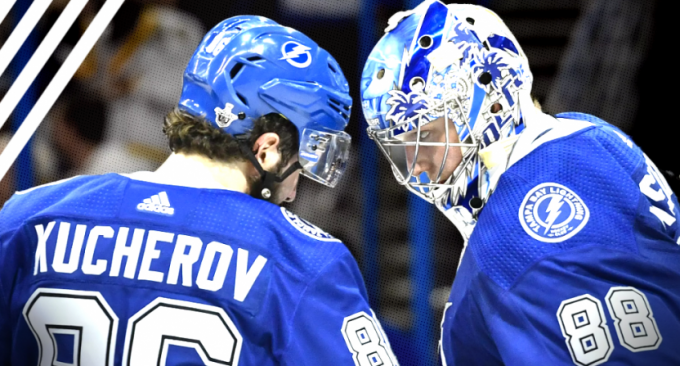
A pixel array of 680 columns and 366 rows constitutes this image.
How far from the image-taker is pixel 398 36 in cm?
276

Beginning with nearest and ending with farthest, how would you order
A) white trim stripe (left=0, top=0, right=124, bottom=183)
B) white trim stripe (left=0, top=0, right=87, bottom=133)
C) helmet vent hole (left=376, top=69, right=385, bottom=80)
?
1. helmet vent hole (left=376, top=69, right=385, bottom=80)
2. white trim stripe (left=0, top=0, right=87, bottom=133)
3. white trim stripe (left=0, top=0, right=124, bottom=183)

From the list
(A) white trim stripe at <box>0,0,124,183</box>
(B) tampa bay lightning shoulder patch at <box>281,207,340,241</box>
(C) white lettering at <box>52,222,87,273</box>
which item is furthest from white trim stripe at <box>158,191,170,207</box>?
(A) white trim stripe at <box>0,0,124,183</box>

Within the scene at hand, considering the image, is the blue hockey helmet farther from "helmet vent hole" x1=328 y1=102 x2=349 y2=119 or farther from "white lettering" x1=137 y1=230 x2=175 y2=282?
"white lettering" x1=137 y1=230 x2=175 y2=282

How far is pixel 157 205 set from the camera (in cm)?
213

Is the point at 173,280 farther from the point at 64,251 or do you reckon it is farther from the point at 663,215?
the point at 663,215

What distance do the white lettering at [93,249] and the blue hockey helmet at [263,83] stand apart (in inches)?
21.8

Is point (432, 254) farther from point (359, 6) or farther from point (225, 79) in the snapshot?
point (225, 79)

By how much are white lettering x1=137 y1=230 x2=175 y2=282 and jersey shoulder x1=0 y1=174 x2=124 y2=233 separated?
0.15 metres

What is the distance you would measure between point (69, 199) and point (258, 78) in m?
0.72

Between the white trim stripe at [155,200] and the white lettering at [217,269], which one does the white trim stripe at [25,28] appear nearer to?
the white trim stripe at [155,200]

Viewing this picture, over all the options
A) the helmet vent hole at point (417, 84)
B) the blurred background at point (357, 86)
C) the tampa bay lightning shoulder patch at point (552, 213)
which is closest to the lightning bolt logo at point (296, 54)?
the helmet vent hole at point (417, 84)

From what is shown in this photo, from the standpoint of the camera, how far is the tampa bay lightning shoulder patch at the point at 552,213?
2205 millimetres

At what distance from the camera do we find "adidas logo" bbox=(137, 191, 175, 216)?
6.95ft

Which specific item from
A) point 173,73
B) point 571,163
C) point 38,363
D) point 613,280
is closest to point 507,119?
point 571,163
